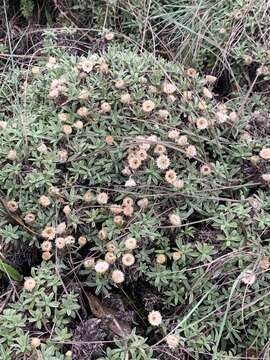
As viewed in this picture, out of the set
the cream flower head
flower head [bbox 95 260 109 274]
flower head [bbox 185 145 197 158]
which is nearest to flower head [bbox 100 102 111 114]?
flower head [bbox 185 145 197 158]

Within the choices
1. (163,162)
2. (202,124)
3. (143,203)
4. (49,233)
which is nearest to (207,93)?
(202,124)

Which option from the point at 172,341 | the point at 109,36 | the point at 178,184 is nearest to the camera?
the point at 172,341

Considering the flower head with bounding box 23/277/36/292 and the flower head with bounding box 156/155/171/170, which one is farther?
the flower head with bounding box 156/155/171/170

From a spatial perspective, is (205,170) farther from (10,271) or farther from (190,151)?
(10,271)

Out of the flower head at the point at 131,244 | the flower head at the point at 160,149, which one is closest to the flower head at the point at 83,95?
the flower head at the point at 160,149

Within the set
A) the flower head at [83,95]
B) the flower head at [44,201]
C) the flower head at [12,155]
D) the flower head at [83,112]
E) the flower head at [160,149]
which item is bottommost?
the flower head at [44,201]

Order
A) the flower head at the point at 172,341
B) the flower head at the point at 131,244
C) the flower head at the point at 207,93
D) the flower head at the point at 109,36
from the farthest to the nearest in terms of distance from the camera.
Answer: the flower head at the point at 109,36 → the flower head at the point at 207,93 → the flower head at the point at 131,244 → the flower head at the point at 172,341

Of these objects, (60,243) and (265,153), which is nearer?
(60,243)

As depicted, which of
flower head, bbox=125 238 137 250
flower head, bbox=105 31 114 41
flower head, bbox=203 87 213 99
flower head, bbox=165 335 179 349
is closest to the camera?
flower head, bbox=165 335 179 349

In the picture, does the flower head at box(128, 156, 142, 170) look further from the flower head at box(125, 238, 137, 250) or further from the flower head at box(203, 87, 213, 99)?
the flower head at box(203, 87, 213, 99)

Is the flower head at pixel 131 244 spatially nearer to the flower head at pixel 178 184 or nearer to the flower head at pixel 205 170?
the flower head at pixel 178 184

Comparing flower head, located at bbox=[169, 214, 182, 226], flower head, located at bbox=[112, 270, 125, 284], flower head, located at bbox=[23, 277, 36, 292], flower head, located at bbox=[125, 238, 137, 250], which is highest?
flower head, located at bbox=[169, 214, 182, 226]

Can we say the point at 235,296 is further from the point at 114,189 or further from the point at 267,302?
the point at 114,189

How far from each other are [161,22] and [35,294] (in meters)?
1.41
